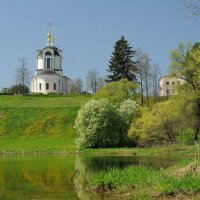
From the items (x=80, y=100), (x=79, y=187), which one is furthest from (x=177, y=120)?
(x=80, y=100)

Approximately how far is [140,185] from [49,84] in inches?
4236

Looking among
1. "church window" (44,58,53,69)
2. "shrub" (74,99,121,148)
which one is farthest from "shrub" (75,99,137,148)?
"church window" (44,58,53,69)

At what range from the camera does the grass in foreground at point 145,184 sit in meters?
17.9

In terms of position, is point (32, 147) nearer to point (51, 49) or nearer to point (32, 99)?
point (32, 99)

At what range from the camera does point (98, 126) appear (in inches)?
2431

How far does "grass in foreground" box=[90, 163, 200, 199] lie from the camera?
17.9m

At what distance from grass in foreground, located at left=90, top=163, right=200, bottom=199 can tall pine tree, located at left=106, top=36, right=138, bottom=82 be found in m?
74.1

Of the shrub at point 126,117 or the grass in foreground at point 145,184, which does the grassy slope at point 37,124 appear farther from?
the grass in foreground at point 145,184

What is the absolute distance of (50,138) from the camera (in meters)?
74.9

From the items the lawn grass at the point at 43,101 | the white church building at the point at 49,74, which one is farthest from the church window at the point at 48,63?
the lawn grass at the point at 43,101

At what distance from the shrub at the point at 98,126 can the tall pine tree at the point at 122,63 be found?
3399 centimetres

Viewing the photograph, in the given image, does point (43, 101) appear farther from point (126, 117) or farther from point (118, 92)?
point (126, 117)

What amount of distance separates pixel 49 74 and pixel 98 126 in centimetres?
6685

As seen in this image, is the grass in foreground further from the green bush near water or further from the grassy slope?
the grassy slope
